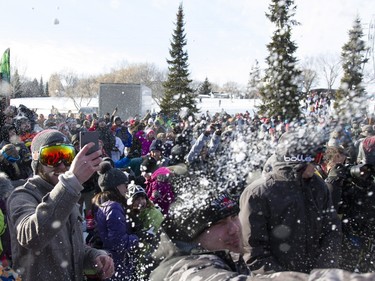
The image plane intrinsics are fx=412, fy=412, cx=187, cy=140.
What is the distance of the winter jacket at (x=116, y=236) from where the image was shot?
3559 millimetres

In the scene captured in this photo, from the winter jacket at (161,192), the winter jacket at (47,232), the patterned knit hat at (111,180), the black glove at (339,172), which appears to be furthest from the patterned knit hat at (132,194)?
the black glove at (339,172)

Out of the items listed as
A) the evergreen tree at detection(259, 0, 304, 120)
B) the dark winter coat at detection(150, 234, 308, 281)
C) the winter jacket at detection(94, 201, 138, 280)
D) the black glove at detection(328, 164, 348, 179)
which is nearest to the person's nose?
the dark winter coat at detection(150, 234, 308, 281)

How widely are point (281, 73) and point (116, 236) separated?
27519mm

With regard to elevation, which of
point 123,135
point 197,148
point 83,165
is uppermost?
point 83,165

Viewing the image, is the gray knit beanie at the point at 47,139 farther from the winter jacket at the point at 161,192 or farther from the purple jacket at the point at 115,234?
the winter jacket at the point at 161,192

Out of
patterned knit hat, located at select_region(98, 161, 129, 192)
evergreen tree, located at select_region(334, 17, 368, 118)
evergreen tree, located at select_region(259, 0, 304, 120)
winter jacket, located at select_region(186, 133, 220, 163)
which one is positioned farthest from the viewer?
evergreen tree, located at select_region(334, 17, 368, 118)

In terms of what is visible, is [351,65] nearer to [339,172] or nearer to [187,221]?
[339,172]

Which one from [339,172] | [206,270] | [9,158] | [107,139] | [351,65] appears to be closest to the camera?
[206,270]

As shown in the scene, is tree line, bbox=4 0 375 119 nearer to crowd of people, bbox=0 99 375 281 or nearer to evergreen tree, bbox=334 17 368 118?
evergreen tree, bbox=334 17 368 118

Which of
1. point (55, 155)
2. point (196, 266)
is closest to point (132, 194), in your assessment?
point (55, 155)

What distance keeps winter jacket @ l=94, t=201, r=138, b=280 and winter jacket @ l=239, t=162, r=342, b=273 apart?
1109 millimetres

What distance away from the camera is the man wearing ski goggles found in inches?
79.6

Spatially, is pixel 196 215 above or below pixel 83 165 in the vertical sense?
below

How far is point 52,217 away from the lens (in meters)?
2.01
